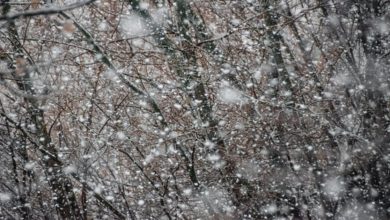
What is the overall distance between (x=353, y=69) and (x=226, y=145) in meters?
2.73

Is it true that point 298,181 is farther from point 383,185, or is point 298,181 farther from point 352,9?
point 352,9

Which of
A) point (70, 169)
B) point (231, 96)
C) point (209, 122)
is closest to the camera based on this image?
point (70, 169)

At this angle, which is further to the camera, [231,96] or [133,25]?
[133,25]

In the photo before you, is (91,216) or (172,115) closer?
(172,115)

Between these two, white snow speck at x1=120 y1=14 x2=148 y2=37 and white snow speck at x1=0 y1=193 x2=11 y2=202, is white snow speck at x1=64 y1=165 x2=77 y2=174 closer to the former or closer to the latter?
white snow speck at x1=0 y1=193 x2=11 y2=202

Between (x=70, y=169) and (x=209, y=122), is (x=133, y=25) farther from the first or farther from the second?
(x=70, y=169)

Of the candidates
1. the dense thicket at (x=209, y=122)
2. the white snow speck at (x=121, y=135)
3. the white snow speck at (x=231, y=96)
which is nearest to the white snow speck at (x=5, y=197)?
the dense thicket at (x=209, y=122)

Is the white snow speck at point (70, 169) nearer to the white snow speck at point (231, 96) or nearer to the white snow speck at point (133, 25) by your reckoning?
the white snow speck at point (133, 25)

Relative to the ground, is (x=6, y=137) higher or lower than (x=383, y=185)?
higher

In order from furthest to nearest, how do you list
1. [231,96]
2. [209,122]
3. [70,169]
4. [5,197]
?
[231,96], [209,122], [5,197], [70,169]

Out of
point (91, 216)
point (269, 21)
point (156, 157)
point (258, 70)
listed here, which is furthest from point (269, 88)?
point (91, 216)

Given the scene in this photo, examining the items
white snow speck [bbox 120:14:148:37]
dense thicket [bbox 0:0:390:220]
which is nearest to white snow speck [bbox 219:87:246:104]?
dense thicket [bbox 0:0:390:220]

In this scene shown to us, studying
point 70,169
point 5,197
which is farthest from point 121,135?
point 5,197

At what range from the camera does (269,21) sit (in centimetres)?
764
